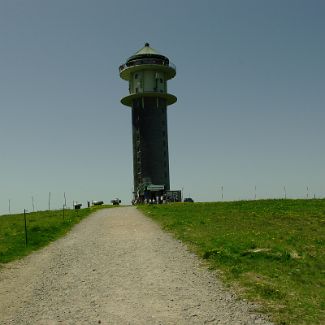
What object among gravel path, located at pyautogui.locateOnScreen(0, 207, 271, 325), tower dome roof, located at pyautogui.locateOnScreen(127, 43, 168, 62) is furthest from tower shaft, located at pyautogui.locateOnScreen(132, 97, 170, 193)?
gravel path, located at pyautogui.locateOnScreen(0, 207, 271, 325)

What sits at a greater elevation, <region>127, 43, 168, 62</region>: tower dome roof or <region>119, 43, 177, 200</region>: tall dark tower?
<region>127, 43, 168, 62</region>: tower dome roof

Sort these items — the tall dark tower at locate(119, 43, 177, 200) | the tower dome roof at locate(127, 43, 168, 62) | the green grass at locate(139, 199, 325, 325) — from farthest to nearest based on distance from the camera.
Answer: the tower dome roof at locate(127, 43, 168, 62), the tall dark tower at locate(119, 43, 177, 200), the green grass at locate(139, 199, 325, 325)

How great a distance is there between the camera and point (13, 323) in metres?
10.1

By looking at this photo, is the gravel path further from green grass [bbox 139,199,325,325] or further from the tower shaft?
the tower shaft

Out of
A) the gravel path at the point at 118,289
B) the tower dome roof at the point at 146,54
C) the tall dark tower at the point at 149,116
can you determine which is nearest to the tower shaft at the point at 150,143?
the tall dark tower at the point at 149,116

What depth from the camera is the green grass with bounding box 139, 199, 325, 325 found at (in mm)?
10539

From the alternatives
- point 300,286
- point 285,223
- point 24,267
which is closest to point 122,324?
point 300,286

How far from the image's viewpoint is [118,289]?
12695mm

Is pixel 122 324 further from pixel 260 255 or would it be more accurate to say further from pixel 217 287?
pixel 260 255

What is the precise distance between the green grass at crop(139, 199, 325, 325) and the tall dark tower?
56.2 meters

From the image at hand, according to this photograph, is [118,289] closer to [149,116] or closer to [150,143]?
[150,143]

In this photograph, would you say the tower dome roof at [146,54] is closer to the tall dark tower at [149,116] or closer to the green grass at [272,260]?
the tall dark tower at [149,116]

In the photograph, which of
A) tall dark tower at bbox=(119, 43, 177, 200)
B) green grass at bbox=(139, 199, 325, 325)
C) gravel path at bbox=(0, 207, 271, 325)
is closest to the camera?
gravel path at bbox=(0, 207, 271, 325)

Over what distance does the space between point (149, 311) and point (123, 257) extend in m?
8.07
